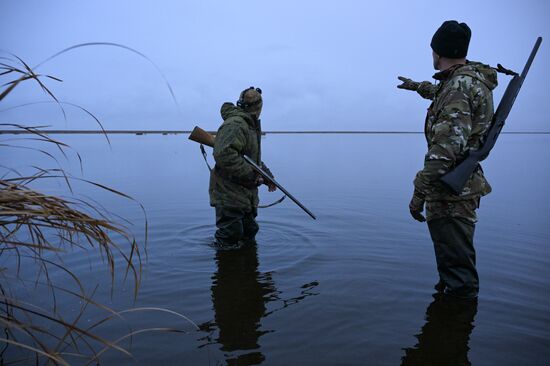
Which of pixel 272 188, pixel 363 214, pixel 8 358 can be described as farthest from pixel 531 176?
pixel 8 358

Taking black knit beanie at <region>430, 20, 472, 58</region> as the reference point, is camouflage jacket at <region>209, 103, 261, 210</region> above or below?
below

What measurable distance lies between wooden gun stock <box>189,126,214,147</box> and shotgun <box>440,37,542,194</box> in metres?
3.76

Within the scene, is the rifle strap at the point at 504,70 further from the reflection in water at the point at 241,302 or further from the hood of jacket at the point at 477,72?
the reflection in water at the point at 241,302

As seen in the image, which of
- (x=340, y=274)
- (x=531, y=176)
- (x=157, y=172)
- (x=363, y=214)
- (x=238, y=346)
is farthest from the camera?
(x=157, y=172)

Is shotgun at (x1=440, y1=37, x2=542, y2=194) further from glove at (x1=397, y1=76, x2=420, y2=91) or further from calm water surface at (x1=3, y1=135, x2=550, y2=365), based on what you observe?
calm water surface at (x1=3, y1=135, x2=550, y2=365)

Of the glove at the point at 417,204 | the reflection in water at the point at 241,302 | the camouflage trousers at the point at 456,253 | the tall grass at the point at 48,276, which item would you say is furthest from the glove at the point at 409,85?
the tall grass at the point at 48,276

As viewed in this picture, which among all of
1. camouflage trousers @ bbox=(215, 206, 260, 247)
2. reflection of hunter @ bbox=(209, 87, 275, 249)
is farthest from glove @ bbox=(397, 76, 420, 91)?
camouflage trousers @ bbox=(215, 206, 260, 247)

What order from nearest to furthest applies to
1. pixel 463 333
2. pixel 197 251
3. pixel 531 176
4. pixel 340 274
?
pixel 463 333 → pixel 340 274 → pixel 197 251 → pixel 531 176

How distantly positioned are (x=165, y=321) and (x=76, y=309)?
3.42ft

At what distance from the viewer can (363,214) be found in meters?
9.64

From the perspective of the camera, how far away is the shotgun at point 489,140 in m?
3.75

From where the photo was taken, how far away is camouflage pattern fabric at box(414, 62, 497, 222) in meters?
3.73

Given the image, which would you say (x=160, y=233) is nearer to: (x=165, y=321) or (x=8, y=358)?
(x=165, y=321)

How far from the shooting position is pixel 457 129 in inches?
146
